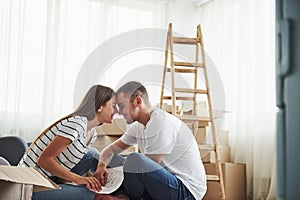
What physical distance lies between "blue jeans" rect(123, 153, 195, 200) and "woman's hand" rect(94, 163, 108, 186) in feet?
0.52

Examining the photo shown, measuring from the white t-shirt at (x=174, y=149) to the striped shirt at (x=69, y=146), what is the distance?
349mm

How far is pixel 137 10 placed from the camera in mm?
4707

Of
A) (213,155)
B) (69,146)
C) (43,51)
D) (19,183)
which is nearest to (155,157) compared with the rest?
(69,146)

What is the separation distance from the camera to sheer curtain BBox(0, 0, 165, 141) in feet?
13.3

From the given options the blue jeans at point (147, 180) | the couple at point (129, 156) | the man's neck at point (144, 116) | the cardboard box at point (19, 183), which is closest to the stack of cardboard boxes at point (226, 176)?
the couple at point (129, 156)

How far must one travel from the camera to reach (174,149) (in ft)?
7.75

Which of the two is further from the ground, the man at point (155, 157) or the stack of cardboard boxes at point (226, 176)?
the man at point (155, 157)

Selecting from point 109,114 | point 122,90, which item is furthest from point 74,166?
point 122,90

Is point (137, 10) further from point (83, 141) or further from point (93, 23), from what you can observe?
→ point (83, 141)

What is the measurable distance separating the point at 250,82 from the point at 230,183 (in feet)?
3.07

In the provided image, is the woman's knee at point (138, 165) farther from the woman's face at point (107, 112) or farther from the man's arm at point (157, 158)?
the woman's face at point (107, 112)

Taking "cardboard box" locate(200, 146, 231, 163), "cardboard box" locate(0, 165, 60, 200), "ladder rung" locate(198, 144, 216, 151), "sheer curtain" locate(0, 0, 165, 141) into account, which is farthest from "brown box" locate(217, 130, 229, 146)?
"cardboard box" locate(0, 165, 60, 200)

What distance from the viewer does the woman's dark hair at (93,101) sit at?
221 cm

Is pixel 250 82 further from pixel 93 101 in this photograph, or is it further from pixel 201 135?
pixel 93 101
